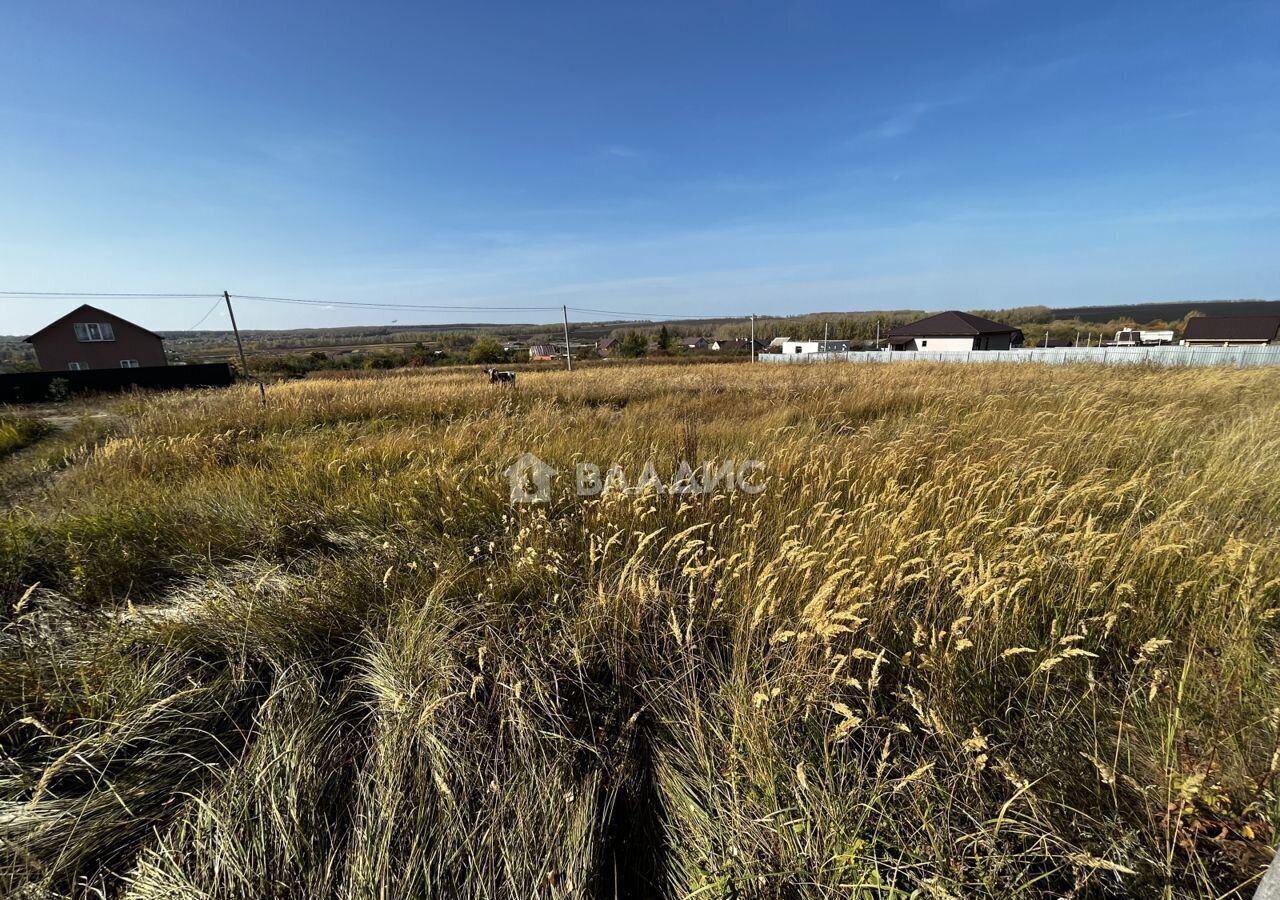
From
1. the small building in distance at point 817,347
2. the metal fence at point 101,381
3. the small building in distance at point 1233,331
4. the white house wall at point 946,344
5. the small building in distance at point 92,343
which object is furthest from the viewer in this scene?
the small building in distance at point 817,347

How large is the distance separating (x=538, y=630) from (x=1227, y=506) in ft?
14.2

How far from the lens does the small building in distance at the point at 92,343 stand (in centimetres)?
3450

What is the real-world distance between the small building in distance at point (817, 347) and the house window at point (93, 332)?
66520mm

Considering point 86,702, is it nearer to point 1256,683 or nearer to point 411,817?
point 411,817

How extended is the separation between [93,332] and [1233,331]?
3746 inches

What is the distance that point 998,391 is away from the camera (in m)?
7.91

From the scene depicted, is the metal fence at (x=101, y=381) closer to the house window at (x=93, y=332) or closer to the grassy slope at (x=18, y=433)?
the grassy slope at (x=18, y=433)

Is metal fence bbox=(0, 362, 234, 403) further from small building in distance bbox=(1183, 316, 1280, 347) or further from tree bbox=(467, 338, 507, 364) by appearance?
small building in distance bbox=(1183, 316, 1280, 347)

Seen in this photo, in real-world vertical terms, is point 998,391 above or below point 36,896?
above

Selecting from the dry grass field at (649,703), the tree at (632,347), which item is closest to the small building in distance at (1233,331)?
the tree at (632,347)

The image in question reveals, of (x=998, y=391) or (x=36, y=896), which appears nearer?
(x=36, y=896)

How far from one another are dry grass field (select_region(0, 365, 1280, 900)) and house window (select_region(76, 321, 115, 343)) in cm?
5147

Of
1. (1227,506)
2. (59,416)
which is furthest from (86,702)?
(59,416)

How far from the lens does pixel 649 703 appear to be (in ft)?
5.59
